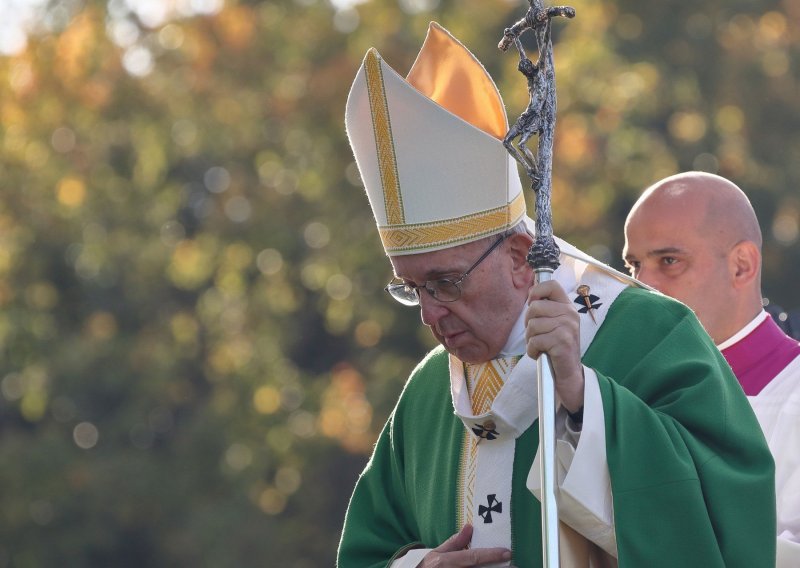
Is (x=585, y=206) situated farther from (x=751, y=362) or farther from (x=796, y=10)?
(x=751, y=362)

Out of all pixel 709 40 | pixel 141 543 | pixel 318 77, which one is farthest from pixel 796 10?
pixel 141 543

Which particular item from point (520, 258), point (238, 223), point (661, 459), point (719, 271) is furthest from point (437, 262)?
point (238, 223)

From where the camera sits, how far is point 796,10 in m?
16.6

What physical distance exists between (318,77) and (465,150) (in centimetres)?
1284

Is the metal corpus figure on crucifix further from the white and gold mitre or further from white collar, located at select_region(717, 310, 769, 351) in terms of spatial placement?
white collar, located at select_region(717, 310, 769, 351)

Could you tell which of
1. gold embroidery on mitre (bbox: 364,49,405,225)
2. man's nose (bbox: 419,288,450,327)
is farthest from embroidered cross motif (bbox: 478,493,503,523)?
gold embroidery on mitre (bbox: 364,49,405,225)

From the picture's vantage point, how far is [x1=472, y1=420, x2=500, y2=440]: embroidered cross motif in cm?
455

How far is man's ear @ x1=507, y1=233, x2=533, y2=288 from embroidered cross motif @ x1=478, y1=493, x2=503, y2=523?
0.55m

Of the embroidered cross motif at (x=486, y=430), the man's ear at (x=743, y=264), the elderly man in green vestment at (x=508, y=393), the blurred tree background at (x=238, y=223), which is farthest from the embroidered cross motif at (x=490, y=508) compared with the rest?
the blurred tree background at (x=238, y=223)

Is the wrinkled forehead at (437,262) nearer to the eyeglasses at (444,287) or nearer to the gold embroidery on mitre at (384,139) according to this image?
the eyeglasses at (444,287)

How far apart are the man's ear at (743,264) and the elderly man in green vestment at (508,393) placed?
1061mm

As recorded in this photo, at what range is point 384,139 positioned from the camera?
482 cm

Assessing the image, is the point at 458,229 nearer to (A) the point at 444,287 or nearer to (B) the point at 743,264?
(A) the point at 444,287

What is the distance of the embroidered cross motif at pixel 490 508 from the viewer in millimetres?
4504
